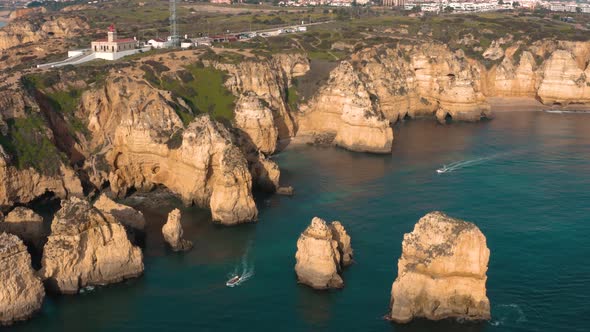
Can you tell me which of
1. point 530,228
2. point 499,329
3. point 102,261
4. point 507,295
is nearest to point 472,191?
point 530,228

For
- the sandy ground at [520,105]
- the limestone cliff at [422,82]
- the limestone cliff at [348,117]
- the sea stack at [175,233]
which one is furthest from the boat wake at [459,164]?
the sea stack at [175,233]

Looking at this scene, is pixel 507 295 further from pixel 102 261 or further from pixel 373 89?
pixel 373 89

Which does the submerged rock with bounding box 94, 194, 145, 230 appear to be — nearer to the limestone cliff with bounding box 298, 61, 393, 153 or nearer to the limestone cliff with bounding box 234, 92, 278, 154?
the limestone cliff with bounding box 234, 92, 278, 154

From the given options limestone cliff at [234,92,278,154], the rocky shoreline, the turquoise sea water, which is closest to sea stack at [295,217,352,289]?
the rocky shoreline

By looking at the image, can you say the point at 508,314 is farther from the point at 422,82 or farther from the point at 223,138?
the point at 422,82

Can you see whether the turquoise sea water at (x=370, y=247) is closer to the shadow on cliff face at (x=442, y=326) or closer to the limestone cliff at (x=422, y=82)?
the shadow on cliff face at (x=442, y=326)
